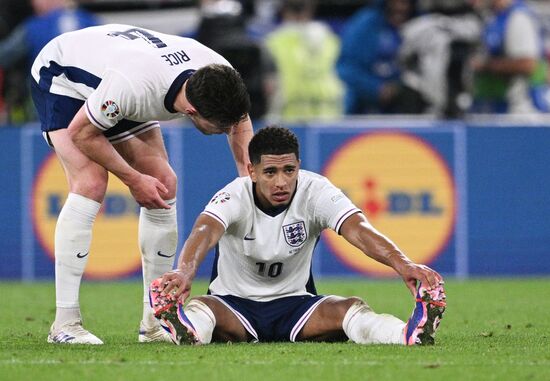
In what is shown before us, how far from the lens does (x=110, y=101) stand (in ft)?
23.7

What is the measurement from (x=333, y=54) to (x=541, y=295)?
459 cm

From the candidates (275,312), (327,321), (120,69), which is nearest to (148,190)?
(120,69)

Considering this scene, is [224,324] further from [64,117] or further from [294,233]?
[64,117]

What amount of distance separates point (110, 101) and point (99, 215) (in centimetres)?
625

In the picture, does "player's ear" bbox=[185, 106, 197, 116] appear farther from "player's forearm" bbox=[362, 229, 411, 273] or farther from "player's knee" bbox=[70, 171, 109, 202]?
"player's forearm" bbox=[362, 229, 411, 273]

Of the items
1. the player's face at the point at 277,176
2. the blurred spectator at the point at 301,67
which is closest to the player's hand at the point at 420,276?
the player's face at the point at 277,176

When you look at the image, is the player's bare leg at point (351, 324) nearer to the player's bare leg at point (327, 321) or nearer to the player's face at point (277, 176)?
the player's bare leg at point (327, 321)

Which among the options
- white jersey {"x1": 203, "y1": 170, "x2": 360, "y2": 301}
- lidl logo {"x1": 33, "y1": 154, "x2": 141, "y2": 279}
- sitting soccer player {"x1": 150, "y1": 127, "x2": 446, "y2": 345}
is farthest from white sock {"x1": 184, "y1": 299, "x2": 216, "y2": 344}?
lidl logo {"x1": 33, "y1": 154, "x2": 141, "y2": 279}

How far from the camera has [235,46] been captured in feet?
45.6

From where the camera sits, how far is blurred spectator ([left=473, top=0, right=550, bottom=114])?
14.5 meters

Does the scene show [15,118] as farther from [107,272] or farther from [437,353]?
[437,353]

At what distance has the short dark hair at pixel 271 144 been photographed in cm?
734

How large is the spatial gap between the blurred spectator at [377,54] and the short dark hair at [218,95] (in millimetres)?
7724

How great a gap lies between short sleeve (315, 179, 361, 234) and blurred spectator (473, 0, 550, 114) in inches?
292
